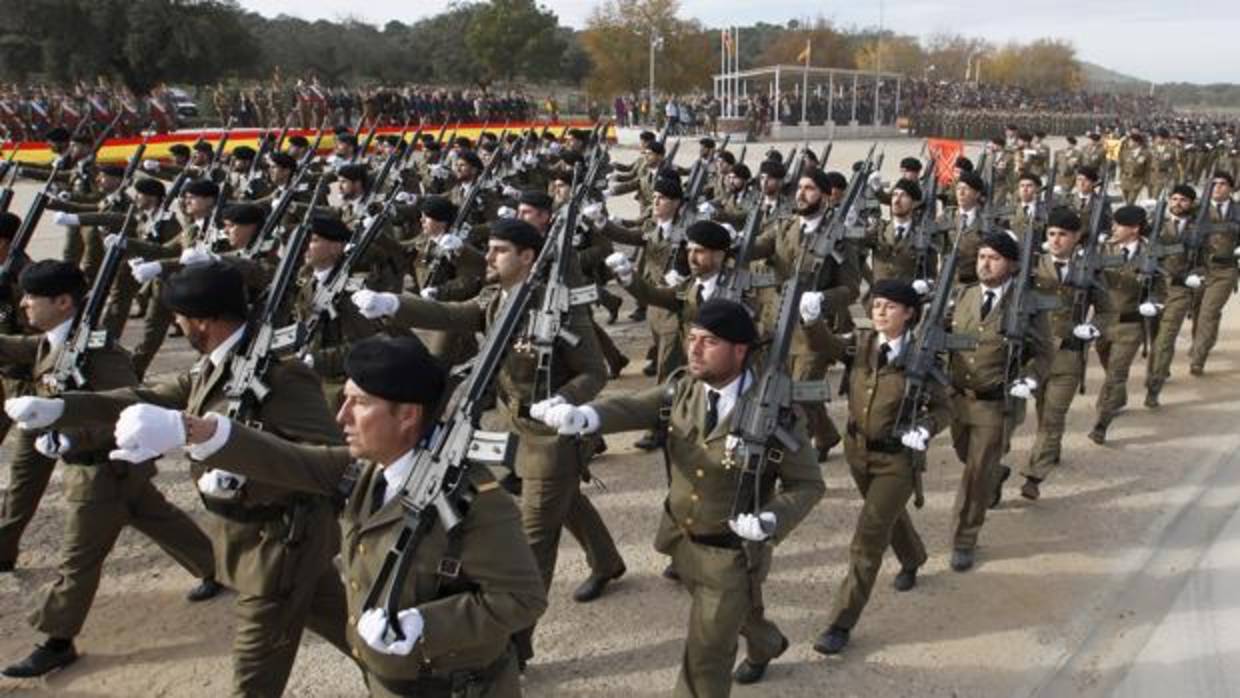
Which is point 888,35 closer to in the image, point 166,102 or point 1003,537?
point 166,102

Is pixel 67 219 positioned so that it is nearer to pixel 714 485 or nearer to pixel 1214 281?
pixel 714 485

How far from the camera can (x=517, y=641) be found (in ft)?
15.6

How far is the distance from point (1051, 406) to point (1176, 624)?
7.69ft

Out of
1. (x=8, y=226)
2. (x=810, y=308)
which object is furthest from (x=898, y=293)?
(x=8, y=226)

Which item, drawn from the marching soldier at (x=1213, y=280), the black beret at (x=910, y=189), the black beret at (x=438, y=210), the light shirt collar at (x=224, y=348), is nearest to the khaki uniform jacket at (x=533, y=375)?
the light shirt collar at (x=224, y=348)

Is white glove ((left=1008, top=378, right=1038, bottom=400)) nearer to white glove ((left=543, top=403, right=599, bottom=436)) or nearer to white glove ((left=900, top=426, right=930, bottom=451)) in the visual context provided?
white glove ((left=900, top=426, right=930, bottom=451))

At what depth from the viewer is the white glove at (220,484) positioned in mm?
3623

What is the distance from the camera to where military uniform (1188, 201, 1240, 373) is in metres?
10.5

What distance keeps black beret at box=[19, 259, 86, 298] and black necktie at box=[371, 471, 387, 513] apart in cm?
278

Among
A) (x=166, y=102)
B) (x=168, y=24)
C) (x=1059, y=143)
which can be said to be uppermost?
(x=168, y=24)

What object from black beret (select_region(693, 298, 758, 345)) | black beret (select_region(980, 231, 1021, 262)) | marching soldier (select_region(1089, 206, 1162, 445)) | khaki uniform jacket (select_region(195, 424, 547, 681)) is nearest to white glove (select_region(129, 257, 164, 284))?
khaki uniform jacket (select_region(195, 424, 547, 681))

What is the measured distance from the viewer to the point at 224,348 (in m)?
3.99

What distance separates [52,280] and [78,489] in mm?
1053

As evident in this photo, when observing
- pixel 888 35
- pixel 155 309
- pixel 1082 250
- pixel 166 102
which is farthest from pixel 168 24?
pixel 888 35
